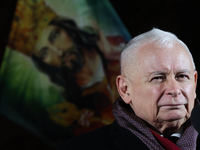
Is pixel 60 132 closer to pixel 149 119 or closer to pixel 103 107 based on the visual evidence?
pixel 103 107

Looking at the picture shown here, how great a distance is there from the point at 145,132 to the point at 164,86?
28 cm

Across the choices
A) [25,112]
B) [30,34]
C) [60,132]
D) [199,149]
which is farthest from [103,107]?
[199,149]

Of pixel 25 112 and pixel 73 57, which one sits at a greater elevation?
pixel 73 57

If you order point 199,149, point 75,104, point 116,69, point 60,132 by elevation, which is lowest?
point 60,132

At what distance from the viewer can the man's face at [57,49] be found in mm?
3094

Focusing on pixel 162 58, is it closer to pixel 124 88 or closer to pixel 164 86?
pixel 164 86

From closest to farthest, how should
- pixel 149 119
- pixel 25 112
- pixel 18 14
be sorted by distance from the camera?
1. pixel 149 119
2. pixel 25 112
3. pixel 18 14

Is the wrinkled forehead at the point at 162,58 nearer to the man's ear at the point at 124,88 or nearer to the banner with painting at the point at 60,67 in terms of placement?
the man's ear at the point at 124,88

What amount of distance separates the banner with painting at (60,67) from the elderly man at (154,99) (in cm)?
137

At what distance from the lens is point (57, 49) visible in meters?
3.11

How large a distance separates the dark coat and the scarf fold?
0.03m

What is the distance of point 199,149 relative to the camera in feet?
5.29

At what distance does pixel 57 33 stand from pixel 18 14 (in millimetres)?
489

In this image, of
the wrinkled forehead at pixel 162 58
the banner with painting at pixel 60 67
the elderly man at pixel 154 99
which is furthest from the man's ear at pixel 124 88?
the banner with painting at pixel 60 67
